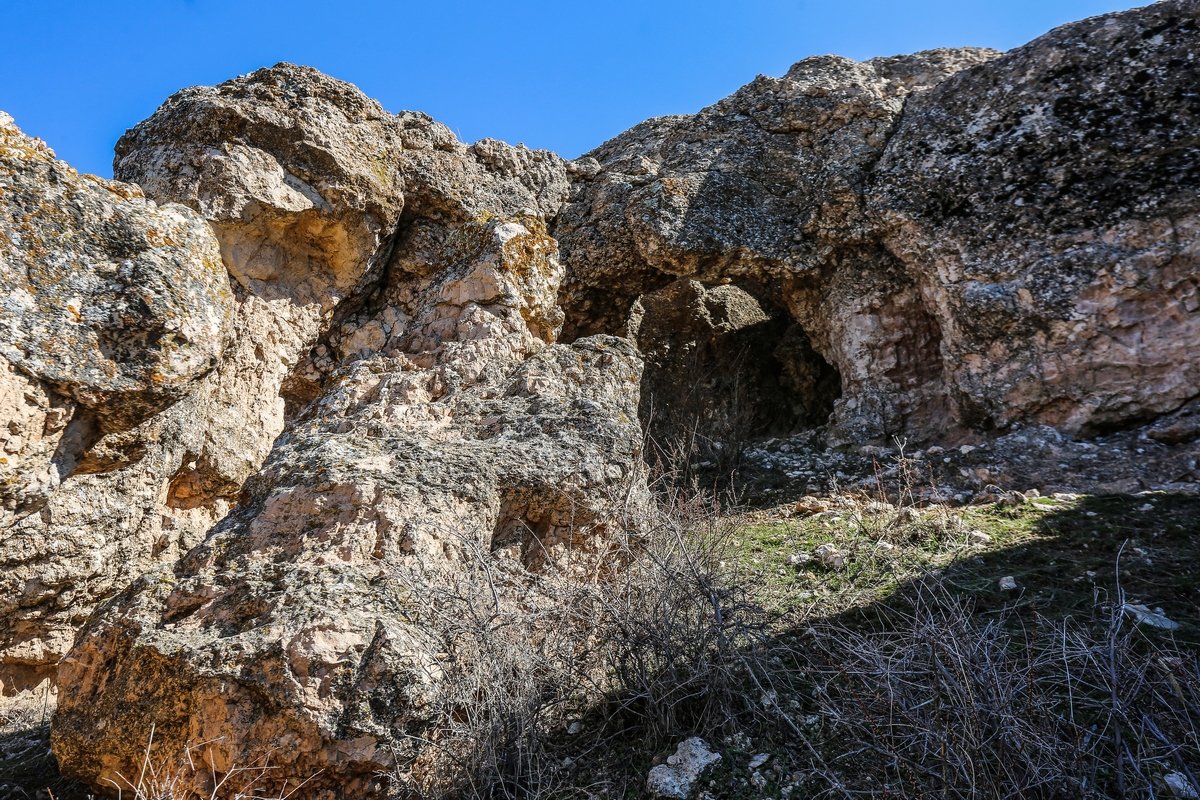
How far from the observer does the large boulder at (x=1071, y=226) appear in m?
5.35

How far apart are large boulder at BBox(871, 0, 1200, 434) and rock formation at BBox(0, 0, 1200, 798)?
0.9 inches

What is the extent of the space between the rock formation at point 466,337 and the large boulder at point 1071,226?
0.02 m

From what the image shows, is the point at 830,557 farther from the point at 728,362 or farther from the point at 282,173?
the point at 728,362

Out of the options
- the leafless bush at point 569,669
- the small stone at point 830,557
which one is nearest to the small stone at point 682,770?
the leafless bush at point 569,669

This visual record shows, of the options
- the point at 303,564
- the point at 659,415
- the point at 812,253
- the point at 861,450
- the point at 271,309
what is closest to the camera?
the point at 303,564

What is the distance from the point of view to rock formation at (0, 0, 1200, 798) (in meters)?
2.53

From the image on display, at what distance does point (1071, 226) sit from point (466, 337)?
4406 millimetres

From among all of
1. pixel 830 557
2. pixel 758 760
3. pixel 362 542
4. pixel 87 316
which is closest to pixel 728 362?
pixel 830 557

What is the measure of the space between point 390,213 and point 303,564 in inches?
137

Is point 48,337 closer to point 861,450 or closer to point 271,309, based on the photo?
point 271,309

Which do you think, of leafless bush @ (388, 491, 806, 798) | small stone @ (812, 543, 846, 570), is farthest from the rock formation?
small stone @ (812, 543, 846, 570)

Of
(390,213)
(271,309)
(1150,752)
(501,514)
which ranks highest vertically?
(390,213)

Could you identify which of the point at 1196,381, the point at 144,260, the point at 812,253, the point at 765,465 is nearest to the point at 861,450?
the point at 765,465

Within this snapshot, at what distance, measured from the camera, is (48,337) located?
2.57 m
